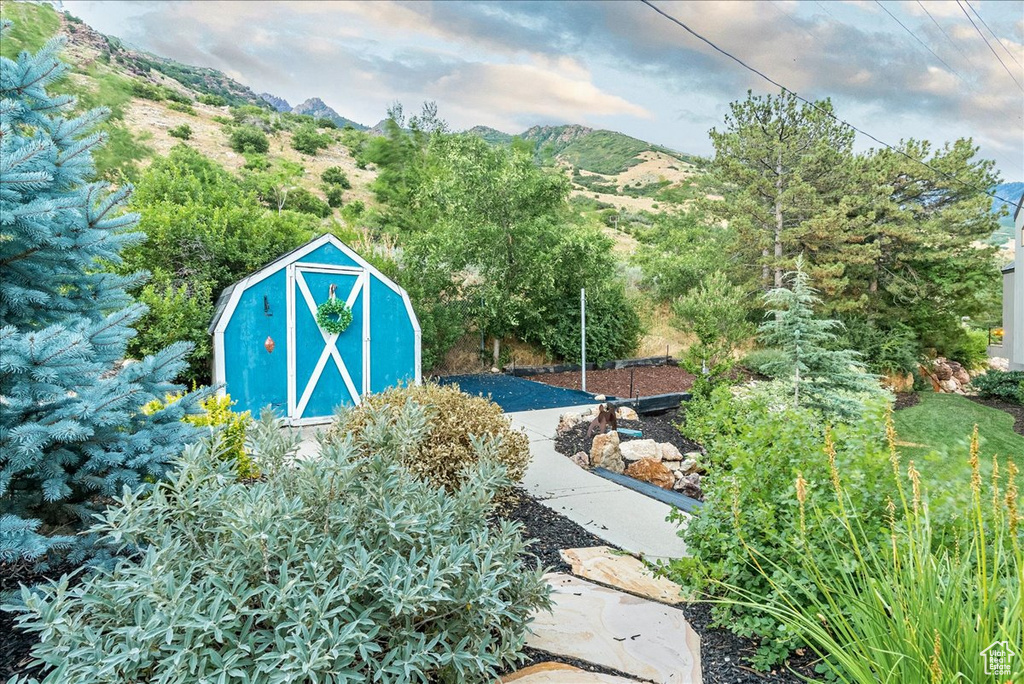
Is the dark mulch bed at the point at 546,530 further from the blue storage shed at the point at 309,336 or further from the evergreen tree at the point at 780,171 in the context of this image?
the evergreen tree at the point at 780,171

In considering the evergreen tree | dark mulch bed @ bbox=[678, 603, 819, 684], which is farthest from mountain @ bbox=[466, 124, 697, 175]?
dark mulch bed @ bbox=[678, 603, 819, 684]

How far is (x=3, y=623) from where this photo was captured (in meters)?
1.93

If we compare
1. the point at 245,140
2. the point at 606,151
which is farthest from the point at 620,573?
the point at 606,151

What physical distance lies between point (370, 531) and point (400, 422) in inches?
24.7

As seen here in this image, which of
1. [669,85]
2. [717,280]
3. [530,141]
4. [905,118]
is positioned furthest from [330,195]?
Result: [905,118]

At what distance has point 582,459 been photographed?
201 inches

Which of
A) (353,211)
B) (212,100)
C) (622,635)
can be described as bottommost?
(622,635)

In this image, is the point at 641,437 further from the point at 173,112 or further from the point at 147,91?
→ the point at 173,112

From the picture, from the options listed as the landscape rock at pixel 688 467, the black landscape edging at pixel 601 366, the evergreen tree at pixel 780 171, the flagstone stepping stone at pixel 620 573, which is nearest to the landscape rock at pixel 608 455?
the landscape rock at pixel 688 467

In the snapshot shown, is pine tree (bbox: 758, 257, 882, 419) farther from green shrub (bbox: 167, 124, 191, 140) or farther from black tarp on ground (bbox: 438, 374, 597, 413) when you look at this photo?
green shrub (bbox: 167, 124, 191, 140)

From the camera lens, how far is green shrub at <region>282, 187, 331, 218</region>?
22203 mm

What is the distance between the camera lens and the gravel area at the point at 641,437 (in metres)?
5.57

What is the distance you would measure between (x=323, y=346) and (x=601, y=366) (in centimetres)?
714

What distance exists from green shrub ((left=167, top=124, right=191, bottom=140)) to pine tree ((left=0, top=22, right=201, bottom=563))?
29.2 meters
